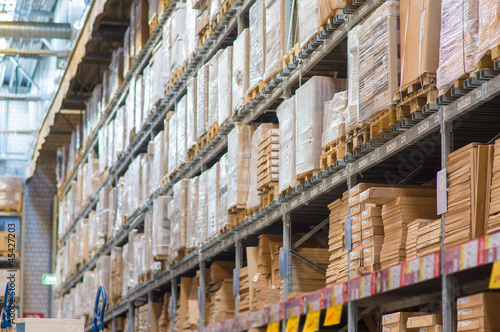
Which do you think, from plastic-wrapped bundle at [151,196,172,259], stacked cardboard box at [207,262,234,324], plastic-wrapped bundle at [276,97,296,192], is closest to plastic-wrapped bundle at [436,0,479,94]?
plastic-wrapped bundle at [276,97,296,192]

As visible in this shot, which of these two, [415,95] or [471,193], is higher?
[415,95]

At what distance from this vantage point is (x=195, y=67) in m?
11.1

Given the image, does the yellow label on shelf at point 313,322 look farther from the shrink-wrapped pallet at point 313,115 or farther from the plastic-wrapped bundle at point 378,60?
the plastic-wrapped bundle at point 378,60

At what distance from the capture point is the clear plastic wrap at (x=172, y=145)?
1161 cm

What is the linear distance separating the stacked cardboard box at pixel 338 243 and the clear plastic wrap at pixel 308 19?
135 centimetres

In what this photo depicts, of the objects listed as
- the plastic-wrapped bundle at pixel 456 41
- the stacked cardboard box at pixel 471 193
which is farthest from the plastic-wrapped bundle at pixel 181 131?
the stacked cardboard box at pixel 471 193

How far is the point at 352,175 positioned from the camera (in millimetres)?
6305

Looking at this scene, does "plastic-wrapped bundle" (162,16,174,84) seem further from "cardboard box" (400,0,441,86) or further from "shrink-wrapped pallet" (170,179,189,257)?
"cardboard box" (400,0,441,86)

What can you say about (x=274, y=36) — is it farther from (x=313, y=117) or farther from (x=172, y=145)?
(x=172, y=145)

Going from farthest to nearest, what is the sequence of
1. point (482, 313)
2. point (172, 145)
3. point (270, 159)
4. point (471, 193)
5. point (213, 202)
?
point (172, 145) → point (213, 202) → point (270, 159) → point (471, 193) → point (482, 313)

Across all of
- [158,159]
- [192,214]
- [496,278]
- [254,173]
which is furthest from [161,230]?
[496,278]

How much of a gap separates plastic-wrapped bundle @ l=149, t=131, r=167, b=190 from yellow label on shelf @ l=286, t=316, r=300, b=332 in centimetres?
534

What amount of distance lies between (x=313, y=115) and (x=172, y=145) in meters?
5.21

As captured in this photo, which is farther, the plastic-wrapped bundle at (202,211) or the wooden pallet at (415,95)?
the plastic-wrapped bundle at (202,211)
